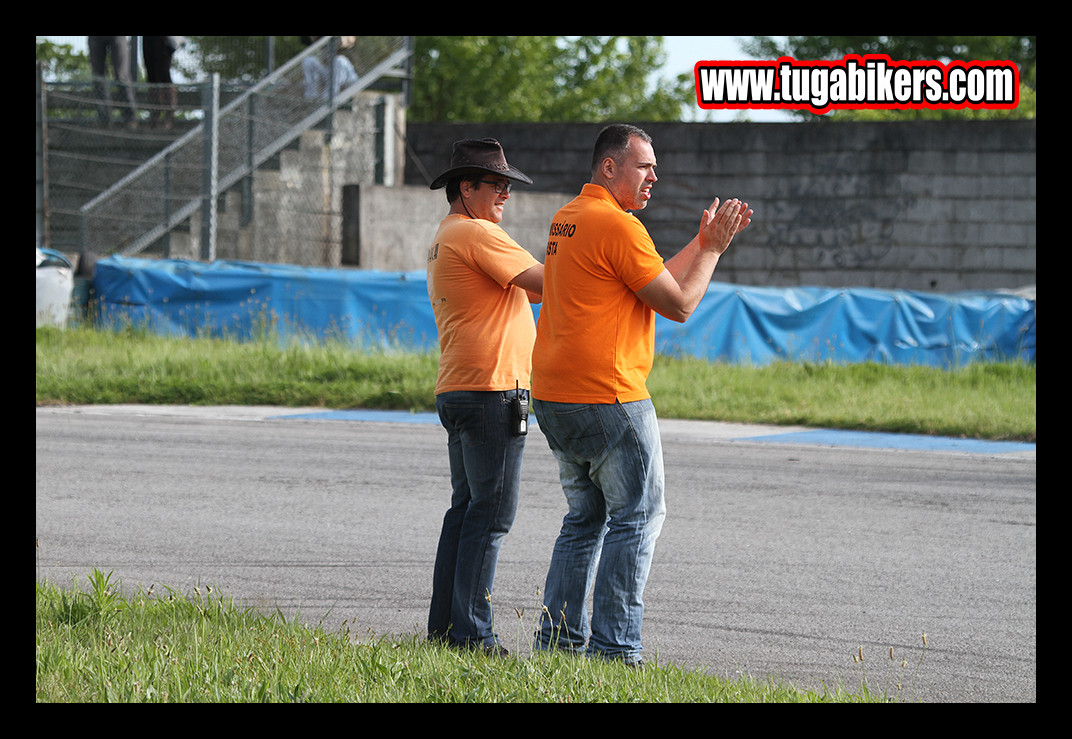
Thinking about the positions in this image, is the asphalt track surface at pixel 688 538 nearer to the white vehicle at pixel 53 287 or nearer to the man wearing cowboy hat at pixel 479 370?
the man wearing cowboy hat at pixel 479 370

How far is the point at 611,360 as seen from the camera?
163 inches

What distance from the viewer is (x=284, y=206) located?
1878 cm

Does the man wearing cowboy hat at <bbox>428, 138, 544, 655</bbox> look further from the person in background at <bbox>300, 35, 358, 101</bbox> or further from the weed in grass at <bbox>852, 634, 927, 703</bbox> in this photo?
the person in background at <bbox>300, 35, 358, 101</bbox>

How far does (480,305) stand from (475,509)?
0.80 m

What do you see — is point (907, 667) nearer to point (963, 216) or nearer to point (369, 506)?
point (369, 506)

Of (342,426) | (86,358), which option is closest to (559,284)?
(342,426)

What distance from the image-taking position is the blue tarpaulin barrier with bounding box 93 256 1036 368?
587 inches

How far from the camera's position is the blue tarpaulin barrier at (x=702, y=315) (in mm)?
14922

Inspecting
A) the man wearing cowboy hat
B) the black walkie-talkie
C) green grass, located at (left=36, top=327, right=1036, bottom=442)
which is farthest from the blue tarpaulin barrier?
the black walkie-talkie

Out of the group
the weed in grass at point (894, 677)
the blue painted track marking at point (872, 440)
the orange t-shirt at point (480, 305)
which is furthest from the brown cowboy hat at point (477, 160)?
the blue painted track marking at point (872, 440)

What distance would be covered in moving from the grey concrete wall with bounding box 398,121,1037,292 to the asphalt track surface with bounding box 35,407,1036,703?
10.2 m

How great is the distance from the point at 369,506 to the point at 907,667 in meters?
3.92

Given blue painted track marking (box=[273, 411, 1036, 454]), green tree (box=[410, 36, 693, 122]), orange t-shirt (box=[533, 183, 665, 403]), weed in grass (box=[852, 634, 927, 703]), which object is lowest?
weed in grass (box=[852, 634, 927, 703])

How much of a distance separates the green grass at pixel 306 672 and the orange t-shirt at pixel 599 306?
0.98 m
